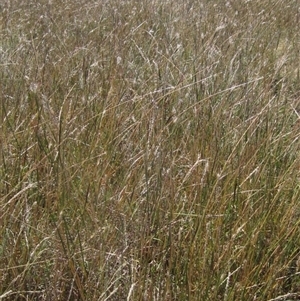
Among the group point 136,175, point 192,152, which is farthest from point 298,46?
point 136,175

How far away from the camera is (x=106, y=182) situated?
5.43 ft

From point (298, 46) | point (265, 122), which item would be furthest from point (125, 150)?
point (298, 46)

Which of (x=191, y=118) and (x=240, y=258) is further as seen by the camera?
(x=191, y=118)

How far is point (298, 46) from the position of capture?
310cm

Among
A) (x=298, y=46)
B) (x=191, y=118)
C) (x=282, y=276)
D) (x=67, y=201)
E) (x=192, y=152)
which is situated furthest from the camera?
(x=298, y=46)

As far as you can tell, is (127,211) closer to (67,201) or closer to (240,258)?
(67,201)

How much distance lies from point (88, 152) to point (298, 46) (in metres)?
1.69

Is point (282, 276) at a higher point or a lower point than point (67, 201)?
lower

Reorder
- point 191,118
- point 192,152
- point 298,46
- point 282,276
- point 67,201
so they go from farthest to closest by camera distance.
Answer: point 298,46 → point 191,118 → point 192,152 → point 67,201 → point 282,276

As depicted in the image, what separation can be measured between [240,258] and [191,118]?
68cm

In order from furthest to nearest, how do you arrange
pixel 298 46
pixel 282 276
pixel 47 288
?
pixel 298 46, pixel 282 276, pixel 47 288

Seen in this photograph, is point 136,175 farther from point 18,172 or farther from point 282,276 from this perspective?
point 282,276

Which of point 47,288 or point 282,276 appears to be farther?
point 282,276

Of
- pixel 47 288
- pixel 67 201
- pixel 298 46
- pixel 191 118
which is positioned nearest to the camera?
pixel 47 288
